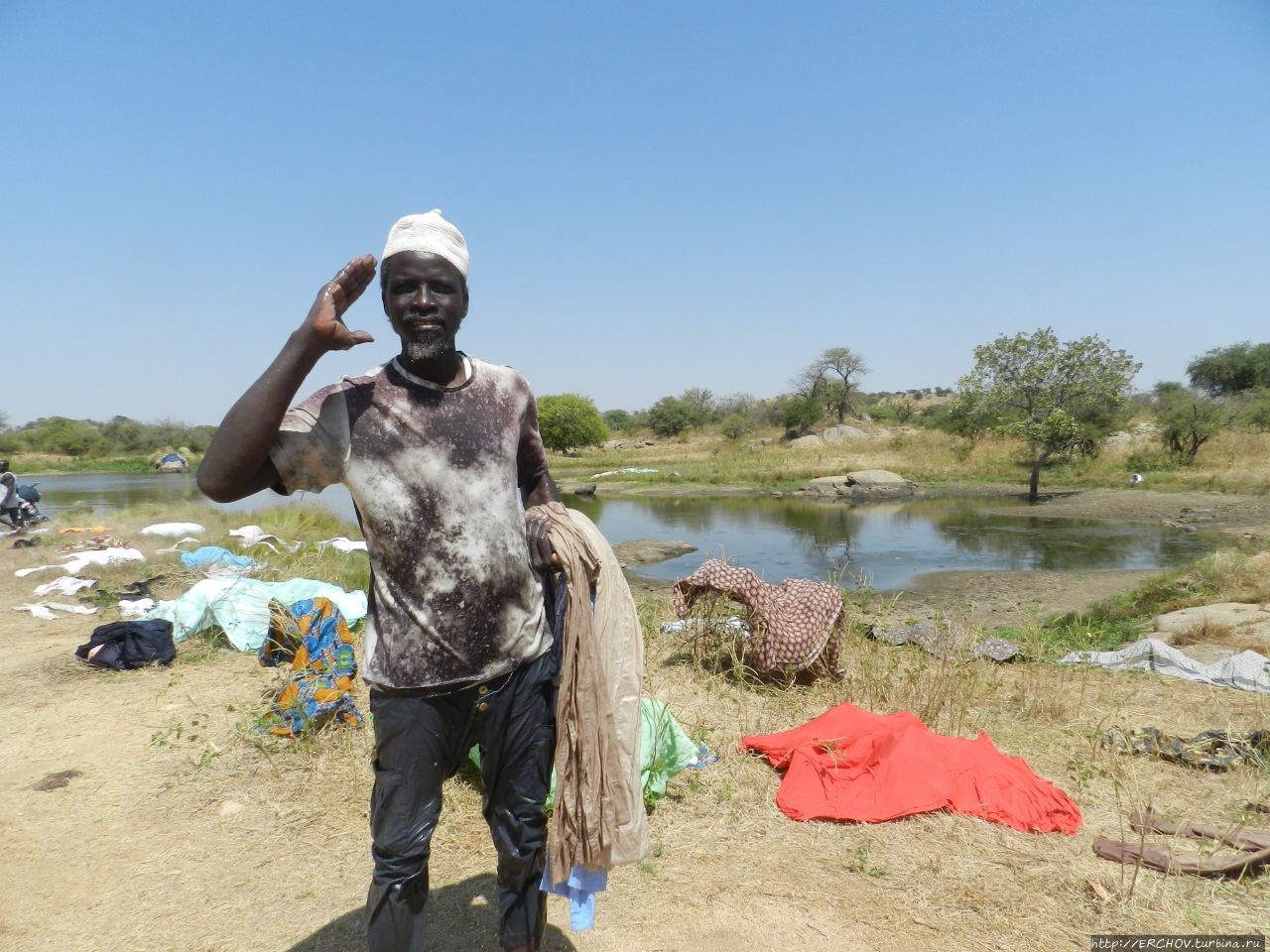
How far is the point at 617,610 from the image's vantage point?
6.95 feet

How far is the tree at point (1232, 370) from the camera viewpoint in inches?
1446

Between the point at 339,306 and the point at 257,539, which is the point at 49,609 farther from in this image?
the point at 339,306

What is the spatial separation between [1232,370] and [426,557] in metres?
48.5

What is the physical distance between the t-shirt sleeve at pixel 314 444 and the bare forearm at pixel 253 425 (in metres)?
0.05

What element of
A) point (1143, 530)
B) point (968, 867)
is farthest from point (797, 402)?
point (968, 867)

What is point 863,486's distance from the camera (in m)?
28.1

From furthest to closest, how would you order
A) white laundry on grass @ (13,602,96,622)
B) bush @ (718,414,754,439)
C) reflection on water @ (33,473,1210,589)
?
bush @ (718,414,754,439), reflection on water @ (33,473,1210,589), white laundry on grass @ (13,602,96,622)

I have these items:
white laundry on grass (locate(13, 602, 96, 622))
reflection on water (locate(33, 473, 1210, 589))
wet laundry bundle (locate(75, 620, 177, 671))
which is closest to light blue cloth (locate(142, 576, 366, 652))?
wet laundry bundle (locate(75, 620, 177, 671))

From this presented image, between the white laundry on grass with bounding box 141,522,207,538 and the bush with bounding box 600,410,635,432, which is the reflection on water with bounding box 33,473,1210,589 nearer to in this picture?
the white laundry on grass with bounding box 141,522,207,538

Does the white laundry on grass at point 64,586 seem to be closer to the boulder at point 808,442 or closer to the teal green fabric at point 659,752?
the teal green fabric at point 659,752

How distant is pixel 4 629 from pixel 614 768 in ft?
25.5

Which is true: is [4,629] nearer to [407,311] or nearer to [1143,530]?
[407,311]

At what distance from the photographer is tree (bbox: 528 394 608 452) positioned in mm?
50438

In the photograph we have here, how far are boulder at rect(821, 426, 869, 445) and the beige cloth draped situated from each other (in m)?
41.3
